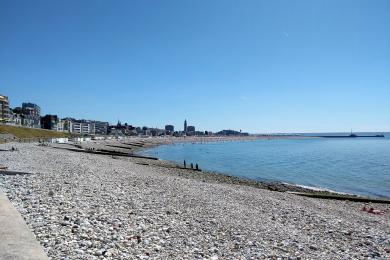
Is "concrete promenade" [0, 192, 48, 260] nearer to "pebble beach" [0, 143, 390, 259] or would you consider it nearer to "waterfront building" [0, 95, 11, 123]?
"pebble beach" [0, 143, 390, 259]

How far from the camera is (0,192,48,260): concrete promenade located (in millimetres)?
8258

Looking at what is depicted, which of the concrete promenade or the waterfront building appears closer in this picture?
the concrete promenade

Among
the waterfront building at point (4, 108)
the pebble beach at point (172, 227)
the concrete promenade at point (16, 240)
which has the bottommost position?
the pebble beach at point (172, 227)

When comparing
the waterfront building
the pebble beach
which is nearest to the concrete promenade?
the pebble beach

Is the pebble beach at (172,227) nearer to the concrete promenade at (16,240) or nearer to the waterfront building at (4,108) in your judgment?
the concrete promenade at (16,240)

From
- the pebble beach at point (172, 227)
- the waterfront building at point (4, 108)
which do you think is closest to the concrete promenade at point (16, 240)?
the pebble beach at point (172, 227)

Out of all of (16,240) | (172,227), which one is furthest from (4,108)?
(16,240)

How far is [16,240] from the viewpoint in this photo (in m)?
9.26

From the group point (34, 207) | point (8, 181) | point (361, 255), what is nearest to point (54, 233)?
point (34, 207)

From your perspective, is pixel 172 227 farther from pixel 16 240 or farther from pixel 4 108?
pixel 4 108

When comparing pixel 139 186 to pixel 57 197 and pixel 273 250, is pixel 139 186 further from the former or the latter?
pixel 273 250

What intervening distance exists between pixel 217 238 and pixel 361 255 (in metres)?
4.81

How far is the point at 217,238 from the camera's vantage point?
12773 mm

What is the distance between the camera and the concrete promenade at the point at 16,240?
8258 millimetres
